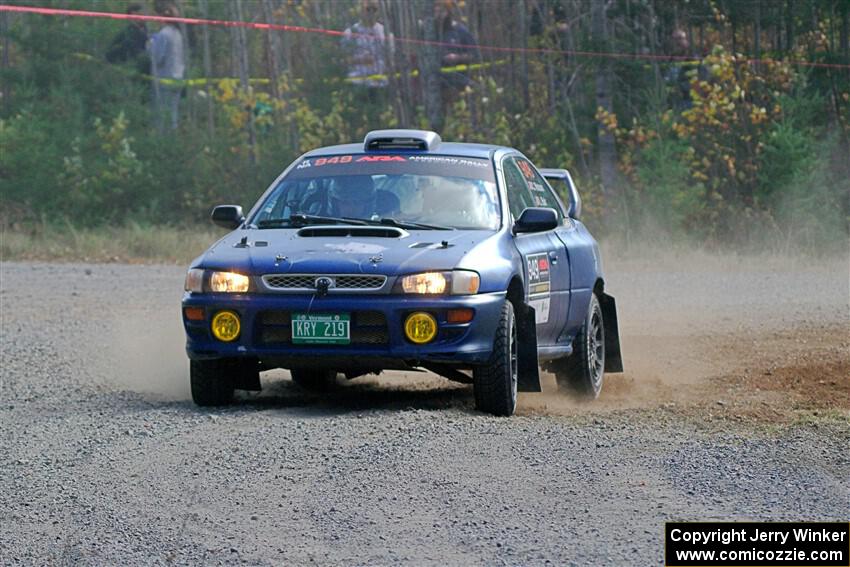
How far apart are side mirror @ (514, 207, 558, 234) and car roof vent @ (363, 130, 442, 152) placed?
1.03 metres

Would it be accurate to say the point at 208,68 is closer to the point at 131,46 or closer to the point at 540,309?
the point at 131,46

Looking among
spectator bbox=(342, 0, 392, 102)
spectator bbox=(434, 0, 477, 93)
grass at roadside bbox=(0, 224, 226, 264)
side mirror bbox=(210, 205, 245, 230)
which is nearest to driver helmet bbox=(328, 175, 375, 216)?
side mirror bbox=(210, 205, 245, 230)

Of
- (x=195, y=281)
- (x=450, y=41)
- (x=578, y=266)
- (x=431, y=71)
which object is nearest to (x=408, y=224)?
(x=195, y=281)

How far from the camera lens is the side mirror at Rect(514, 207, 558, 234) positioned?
31.9ft

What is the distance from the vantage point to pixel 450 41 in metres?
25.7

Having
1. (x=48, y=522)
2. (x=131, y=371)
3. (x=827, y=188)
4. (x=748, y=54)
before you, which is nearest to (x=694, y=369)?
(x=131, y=371)

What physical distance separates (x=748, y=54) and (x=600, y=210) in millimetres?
3419

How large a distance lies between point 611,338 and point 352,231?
284 cm

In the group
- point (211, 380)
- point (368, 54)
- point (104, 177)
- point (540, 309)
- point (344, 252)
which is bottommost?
point (104, 177)

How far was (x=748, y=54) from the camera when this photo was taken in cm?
2466

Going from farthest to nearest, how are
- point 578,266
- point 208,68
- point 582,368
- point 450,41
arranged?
1. point 208,68
2. point 450,41
3. point 578,266
4. point 582,368

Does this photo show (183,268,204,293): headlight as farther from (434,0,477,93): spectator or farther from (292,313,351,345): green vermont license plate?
(434,0,477,93): spectator

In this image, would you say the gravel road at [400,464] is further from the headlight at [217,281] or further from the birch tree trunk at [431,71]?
the birch tree trunk at [431,71]

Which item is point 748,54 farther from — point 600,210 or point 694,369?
point 694,369
